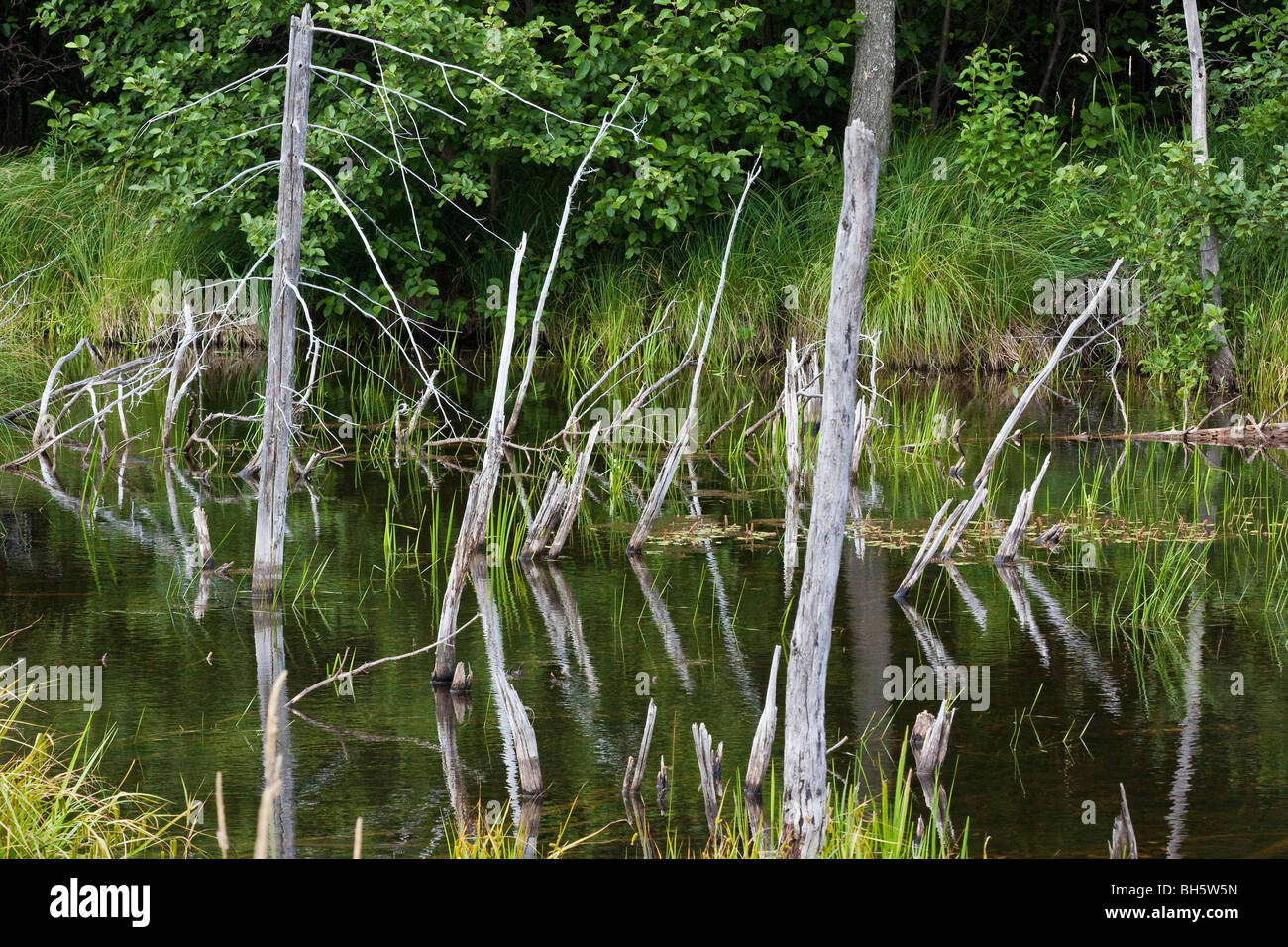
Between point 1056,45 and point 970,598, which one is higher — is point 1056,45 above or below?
above

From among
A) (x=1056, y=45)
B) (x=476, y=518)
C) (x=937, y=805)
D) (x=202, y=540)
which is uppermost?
(x=1056, y=45)

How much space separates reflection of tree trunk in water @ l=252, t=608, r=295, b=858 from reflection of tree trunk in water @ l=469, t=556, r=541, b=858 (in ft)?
2.32

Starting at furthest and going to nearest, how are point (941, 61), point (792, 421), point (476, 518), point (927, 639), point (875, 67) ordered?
1. point (941, 61)
2. point (875, 67)
3. point (792, 421)
4. point (927, 639)
5. point (476, 518)

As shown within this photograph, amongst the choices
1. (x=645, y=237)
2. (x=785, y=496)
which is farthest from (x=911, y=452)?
(x=645, y=237)

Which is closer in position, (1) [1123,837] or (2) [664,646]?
(1) [1123,837]

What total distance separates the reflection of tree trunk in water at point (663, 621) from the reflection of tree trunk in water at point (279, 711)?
1.60 m

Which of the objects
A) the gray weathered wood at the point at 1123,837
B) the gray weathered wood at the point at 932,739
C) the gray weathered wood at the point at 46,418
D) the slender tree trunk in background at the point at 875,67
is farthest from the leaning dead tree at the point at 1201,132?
the gray weathered wood at the point at 1123,837

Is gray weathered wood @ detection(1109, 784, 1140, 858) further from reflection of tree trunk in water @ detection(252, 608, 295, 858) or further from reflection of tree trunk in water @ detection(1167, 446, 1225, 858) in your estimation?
reflection of tree trunk in water @ detection(252, 608, 295, 858)

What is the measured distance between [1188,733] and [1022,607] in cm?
170

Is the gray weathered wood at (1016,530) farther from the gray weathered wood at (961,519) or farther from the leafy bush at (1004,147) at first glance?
the leafy bush at (1004,147)

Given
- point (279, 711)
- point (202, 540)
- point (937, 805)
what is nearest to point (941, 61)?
point (202, 540)

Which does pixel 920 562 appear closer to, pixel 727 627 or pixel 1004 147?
pixel 727 627

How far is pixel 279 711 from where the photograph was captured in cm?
579

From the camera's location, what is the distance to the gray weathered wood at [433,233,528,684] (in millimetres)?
6055
